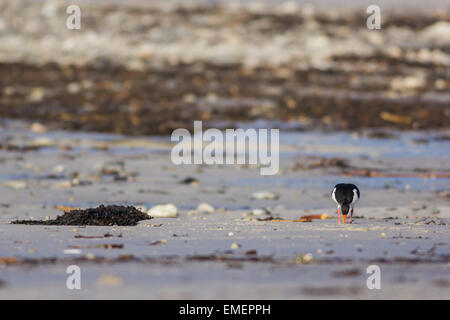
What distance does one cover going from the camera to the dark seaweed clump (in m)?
7.24

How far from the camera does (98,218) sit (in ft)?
24.0

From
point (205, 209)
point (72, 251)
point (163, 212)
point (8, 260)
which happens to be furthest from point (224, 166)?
point (8, 260)

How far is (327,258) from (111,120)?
39.2 feet

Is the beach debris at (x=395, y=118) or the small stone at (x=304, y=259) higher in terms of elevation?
the beach debris at (x=395, y=118)

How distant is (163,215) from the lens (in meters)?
8.09

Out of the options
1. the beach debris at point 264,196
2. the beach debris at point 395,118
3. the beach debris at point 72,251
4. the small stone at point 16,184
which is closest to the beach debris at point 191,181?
the beach debris at point 264,196

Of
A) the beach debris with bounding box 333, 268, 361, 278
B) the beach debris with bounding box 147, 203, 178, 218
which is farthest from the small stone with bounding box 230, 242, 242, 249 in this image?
the beach debris with bounding box 147, 203, 178, 218

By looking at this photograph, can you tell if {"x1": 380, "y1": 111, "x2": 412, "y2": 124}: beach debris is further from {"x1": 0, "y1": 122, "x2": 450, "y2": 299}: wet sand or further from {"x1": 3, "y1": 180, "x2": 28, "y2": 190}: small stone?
{"x1": 3, "y1": 180, "x2": 28, "y2": 190}: small stone

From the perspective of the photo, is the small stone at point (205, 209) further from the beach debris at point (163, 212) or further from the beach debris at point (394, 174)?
the beach debris at point (394, 174)

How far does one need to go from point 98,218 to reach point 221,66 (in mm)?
18724

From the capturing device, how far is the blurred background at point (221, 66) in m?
18.3

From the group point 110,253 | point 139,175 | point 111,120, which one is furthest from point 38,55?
point 110,253

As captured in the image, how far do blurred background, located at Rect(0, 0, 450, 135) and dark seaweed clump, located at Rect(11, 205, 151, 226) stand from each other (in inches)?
334

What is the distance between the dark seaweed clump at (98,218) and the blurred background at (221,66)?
849cm
